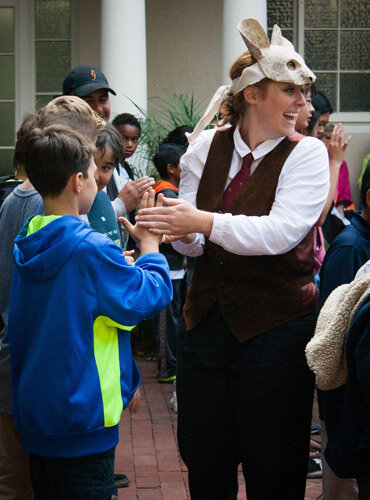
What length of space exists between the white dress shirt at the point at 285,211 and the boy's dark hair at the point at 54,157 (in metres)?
0.52

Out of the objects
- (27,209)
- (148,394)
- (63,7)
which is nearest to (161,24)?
(63,7)

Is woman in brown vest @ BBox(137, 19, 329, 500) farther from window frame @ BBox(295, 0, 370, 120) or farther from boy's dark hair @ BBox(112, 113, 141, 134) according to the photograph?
window frame @ BBox(295, 0, 370, 120)

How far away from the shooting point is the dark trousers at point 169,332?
646cm

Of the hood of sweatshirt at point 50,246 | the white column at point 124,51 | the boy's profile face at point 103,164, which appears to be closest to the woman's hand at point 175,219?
the hood of sweatshirt at point 50,246

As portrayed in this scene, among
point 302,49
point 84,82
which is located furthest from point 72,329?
point 302,49

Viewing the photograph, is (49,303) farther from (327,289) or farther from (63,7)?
(63,7)

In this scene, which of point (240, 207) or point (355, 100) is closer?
point (240, 207)

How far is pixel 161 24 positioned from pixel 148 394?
5.41 meters

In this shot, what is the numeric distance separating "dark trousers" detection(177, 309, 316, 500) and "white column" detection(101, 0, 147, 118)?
17.8 ft

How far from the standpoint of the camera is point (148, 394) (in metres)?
6.26

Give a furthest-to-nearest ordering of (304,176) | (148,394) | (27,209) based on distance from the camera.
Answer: (148,394) < (27,209) < (304,176)

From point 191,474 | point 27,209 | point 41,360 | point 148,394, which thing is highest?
point 27,209

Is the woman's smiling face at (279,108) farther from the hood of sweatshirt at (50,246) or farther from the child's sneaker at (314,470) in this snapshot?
the child's sneaker at (314,470)

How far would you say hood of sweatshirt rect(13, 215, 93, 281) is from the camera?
2531 millimetres
